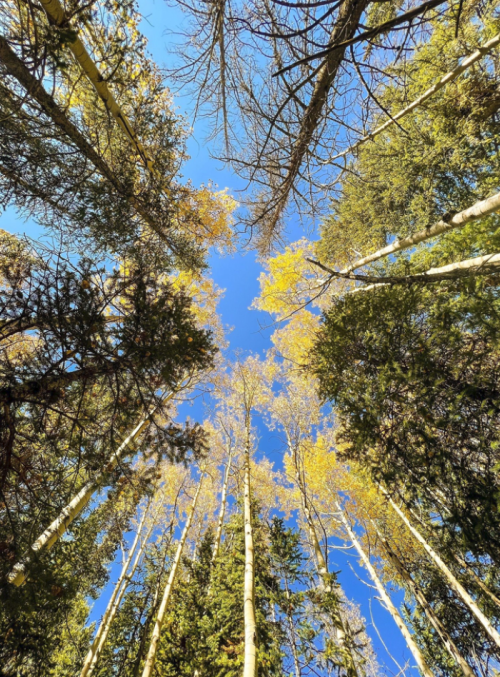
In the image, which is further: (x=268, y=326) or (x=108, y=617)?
(x=108, y=617)

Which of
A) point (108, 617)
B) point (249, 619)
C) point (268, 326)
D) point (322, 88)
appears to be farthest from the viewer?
point (108, 617)

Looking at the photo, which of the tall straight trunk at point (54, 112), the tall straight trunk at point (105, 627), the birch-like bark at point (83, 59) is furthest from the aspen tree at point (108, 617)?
the birch-like bark at point (83, 59)

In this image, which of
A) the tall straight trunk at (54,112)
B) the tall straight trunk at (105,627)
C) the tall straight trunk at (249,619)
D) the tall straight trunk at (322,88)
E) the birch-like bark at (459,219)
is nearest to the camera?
the tall straight trunk at (322,88)

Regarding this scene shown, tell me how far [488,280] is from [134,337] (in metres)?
5.57

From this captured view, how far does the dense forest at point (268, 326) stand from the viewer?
104 inches

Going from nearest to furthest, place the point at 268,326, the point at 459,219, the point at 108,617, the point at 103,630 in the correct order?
the point at 459,219
the point at 268,326
the point at 103,630
the point at 108,617

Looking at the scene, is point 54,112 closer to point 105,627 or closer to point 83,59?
point 83,59

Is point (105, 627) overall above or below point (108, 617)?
below

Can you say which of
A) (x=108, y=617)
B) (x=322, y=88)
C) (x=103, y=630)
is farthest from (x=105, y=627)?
(x=322, y=88)

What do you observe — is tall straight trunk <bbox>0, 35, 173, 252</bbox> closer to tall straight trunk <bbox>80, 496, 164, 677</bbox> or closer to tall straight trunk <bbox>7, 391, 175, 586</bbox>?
tall straight trunk <bbox>7, 391, 175, 586</bbox>

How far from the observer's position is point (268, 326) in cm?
470

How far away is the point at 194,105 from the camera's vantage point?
344cm

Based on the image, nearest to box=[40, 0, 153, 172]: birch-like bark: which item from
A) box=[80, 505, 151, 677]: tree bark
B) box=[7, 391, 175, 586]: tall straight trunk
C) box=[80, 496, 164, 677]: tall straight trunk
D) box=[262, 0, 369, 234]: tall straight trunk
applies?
box=[262, 0, 369, 234]: tall straight trunk

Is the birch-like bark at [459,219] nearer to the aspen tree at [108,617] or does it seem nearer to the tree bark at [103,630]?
the aspen tree at [108,617]
